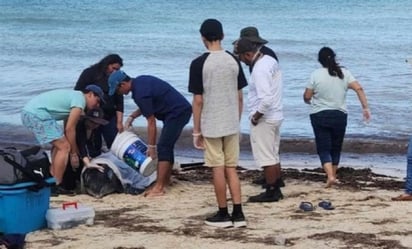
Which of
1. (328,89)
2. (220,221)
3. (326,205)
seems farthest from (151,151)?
(328,89)

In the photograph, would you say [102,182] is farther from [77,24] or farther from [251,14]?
[251,14]

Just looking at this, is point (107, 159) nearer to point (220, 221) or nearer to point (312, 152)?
point (220, 221)

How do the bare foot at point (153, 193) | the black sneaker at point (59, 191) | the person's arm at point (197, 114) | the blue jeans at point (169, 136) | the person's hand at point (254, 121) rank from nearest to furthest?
the person's arm at point (197, 114) → the person's hand at point (254, 121) → the blue jeans at point (169, 136) → the bare foot at point (153, 193) → the black sneaker at point (59, 191)

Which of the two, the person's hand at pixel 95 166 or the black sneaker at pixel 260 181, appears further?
the black sneaker at pixel 260 181

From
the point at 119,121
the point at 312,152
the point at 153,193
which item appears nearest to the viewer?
the point at 153,193

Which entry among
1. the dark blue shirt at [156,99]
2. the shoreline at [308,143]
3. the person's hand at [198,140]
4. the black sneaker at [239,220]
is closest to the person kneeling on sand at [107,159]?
the dark blue shirt at [156,99]

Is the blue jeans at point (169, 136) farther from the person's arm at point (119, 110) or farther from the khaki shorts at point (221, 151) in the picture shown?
the khaki shorts at point (221, 151)

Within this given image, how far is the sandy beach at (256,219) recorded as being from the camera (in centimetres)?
656

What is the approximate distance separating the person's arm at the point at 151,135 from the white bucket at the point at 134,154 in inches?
3.1

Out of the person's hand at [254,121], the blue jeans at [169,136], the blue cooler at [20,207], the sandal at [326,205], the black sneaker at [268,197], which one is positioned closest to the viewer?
the blue cooler at [20,207]

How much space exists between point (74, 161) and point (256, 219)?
2.13 meters

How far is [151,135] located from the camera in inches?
316

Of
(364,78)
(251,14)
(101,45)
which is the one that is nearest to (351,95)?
(364,78)

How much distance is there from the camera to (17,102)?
56.1ft
